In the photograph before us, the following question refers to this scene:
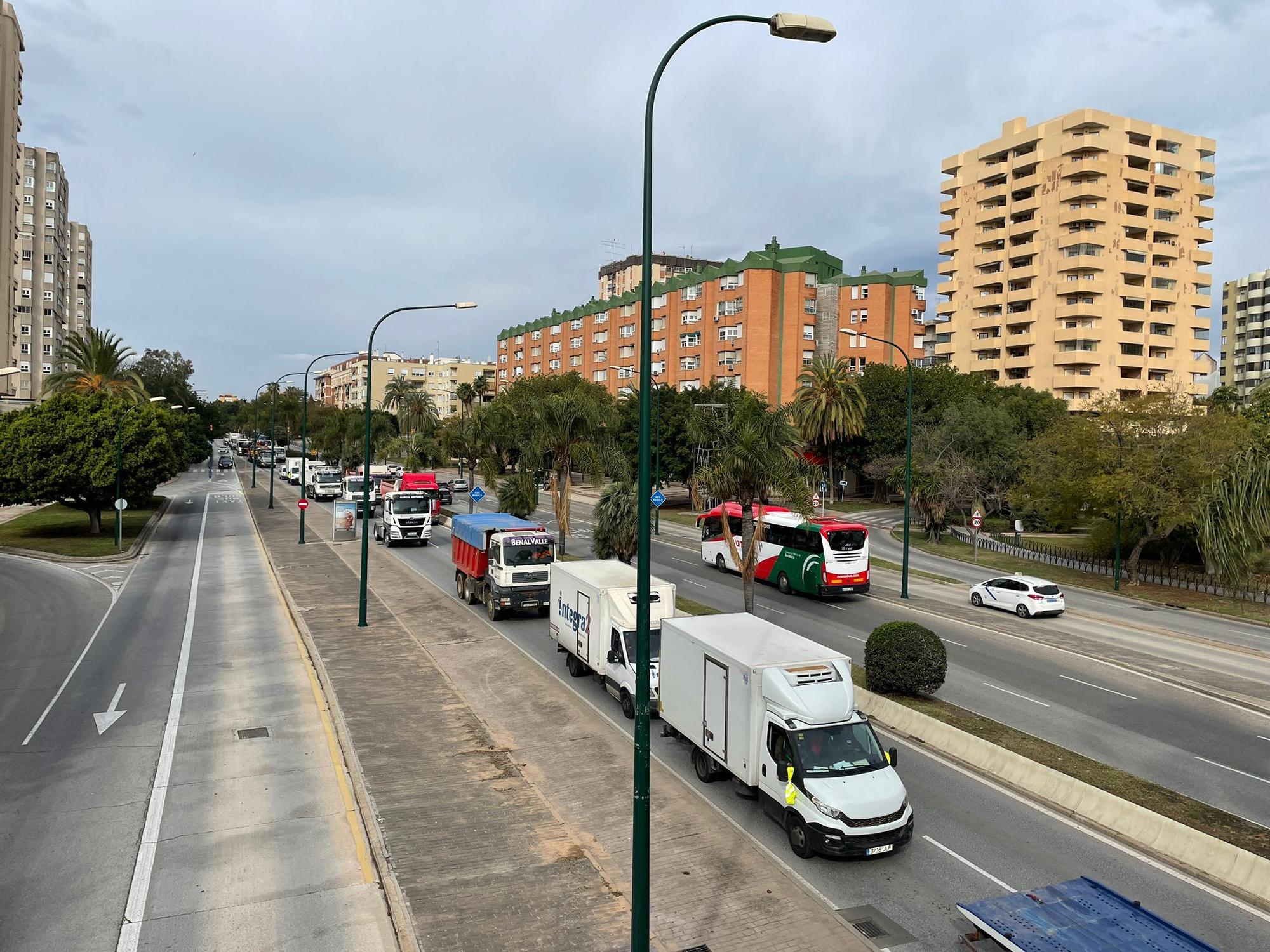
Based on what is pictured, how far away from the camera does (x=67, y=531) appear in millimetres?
47781

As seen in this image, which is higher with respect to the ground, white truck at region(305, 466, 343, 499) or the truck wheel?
white truck at region(305, 466, 343, 499)

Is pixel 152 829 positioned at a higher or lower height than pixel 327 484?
lower

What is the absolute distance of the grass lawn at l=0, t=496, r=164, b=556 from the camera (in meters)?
41.4

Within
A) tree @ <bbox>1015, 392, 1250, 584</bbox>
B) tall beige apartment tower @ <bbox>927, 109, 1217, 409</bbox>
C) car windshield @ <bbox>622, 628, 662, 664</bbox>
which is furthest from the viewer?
tall beige apartment tower @ <bbox>927, 109, 1217, 409</bbox>

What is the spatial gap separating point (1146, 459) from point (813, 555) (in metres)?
16.2

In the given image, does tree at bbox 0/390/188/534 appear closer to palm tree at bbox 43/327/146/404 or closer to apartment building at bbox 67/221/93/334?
palm tree at bbox 43/327/146/404

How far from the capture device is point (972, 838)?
12.1m

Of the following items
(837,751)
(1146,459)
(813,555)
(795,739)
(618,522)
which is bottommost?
(837,751)

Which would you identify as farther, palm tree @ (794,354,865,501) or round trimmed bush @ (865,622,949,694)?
palm tree @ (794,354,865,501)

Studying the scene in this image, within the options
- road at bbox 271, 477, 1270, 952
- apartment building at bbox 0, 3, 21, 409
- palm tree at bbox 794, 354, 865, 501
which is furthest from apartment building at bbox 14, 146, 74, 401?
road at bbox 271, 477, 1270, 952

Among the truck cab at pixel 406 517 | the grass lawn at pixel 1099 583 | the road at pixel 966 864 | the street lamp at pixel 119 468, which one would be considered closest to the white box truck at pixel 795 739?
the road at pixel 966 864

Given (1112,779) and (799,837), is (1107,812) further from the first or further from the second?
(799,837)

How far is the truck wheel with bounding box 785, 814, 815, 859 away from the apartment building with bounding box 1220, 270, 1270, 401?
5987 inches

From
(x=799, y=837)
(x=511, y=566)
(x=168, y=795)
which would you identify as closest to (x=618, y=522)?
(x=511, y=566)
